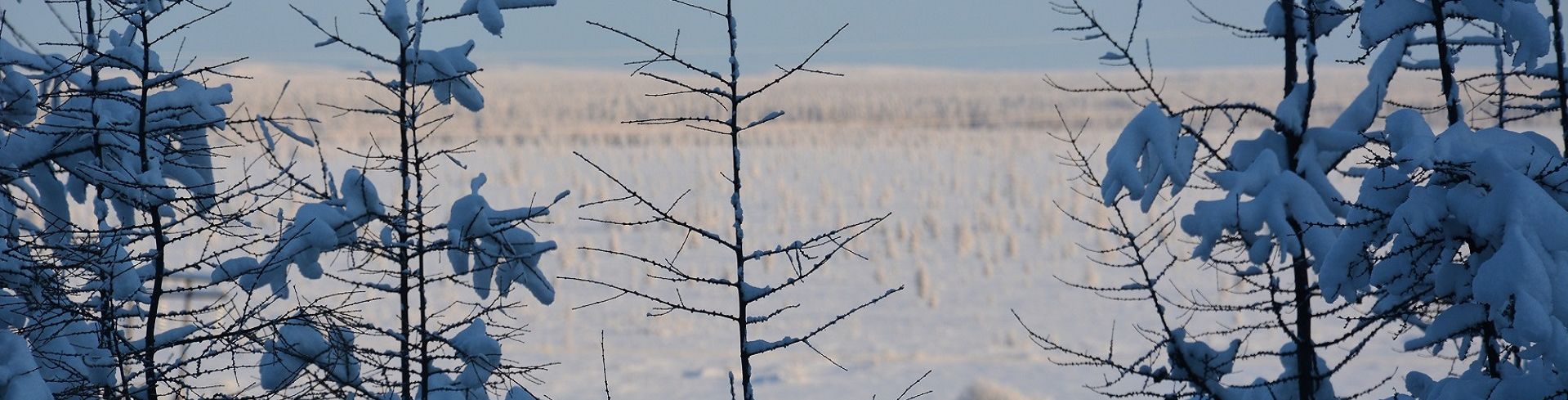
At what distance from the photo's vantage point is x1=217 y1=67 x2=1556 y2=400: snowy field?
49.6 ft

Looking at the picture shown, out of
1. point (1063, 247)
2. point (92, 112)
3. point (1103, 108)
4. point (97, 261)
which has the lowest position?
point (97, 261)

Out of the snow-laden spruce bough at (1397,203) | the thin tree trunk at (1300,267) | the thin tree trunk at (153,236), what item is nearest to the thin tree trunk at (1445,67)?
the snow-laden spruce bough at (1397,203)

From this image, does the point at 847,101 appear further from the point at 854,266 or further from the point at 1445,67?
the point at 1445,67

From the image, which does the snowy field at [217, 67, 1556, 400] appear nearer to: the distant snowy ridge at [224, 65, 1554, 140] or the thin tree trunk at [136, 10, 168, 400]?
the thin tree trunk at [136, 10, 168, 400]

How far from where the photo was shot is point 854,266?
22641 mm

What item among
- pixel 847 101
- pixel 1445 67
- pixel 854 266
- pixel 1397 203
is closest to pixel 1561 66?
pixel 1445 67

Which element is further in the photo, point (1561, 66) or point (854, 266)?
point (854, 266)

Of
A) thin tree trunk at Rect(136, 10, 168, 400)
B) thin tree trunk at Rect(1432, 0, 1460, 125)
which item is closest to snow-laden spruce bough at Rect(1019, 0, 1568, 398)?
thin tree trunk at Rect(1432, 0, 1460, 125)

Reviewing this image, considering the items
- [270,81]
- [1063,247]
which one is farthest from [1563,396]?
[270,81]

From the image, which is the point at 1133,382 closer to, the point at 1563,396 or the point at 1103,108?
the point at 1563,396

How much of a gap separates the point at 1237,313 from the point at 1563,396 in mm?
13333

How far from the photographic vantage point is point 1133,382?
14414 millimetres

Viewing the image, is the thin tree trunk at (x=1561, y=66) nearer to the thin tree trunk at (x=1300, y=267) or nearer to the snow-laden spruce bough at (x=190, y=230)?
the thin tree trunk at (x=1300, y=267)

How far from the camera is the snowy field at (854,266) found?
15.1m
